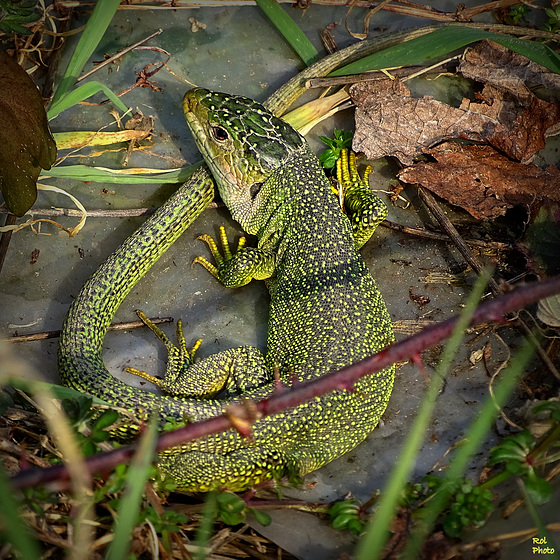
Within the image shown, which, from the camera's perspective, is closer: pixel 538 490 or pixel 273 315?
pixel 538 490

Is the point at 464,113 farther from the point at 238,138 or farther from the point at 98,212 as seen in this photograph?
the point at 98,212

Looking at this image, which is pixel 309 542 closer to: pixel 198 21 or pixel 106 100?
pixel 106 100

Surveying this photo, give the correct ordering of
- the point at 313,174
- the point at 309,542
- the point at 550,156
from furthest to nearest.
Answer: the point at 550,156 → the point at 313,174 → the point at 309,542

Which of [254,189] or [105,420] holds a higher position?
[105,420]

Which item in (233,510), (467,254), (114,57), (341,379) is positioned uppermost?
(114,57)

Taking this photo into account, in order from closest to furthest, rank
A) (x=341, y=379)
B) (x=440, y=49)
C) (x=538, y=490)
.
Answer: (x=341, y=379)
(x=538, y=490)
(x=440, y=49)

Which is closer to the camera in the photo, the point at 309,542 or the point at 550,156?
the point at 309,542

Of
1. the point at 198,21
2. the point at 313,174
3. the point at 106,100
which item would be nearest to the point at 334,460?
the point at 313,174

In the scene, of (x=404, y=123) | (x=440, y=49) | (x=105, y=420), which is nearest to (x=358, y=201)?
(x=404, y=123)
